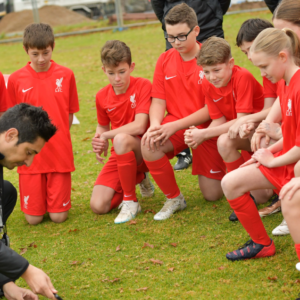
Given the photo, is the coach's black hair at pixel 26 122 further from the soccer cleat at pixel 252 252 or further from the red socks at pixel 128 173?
the soccer cleat at pixel 252 252

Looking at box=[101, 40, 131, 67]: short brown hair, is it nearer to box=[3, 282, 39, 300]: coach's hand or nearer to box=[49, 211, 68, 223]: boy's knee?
box=[49, 211, 68, 223]: boy's knee

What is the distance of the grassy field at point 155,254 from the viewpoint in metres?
2.93

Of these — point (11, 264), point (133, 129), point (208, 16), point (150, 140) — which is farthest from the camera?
point (208, 16)

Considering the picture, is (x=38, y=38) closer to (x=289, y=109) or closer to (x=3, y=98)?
(x=3, y=98)

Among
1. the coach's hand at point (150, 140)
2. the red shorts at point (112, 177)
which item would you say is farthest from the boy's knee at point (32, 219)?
the coach's hand at point (150, 140)

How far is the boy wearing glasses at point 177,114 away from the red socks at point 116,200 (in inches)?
20.2

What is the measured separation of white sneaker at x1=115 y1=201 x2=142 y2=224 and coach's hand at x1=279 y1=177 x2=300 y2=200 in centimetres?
173

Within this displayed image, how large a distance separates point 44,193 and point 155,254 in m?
1.46

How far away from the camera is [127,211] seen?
417 centimetres

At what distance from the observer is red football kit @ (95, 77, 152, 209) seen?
4184mm

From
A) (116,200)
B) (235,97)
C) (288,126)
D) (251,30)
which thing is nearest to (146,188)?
(116,200)

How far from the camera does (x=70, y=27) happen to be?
19172mm

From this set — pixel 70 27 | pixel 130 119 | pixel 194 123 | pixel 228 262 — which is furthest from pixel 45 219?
pixel 70 27

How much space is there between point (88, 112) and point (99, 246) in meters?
4.65
